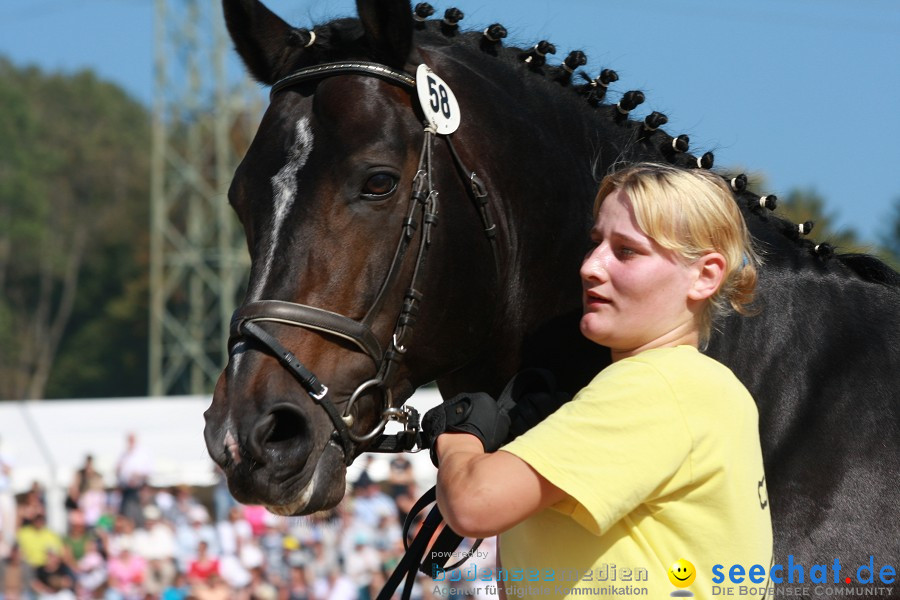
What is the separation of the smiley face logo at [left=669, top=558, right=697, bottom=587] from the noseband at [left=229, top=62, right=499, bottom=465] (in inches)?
30.3

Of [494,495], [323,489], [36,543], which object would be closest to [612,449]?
[494,495]

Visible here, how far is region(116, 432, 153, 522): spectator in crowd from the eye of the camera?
45.5 ft

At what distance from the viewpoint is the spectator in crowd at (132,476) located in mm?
13880

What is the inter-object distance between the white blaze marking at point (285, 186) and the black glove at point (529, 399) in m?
0.63

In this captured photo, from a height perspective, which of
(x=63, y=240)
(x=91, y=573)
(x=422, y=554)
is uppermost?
(x=422, y=554)

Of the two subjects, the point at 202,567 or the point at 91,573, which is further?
the point at 91,573

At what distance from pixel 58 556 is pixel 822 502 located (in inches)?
443

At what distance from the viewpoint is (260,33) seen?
3.17 metres

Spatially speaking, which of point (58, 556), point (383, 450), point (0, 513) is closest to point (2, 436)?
point (0, 513)

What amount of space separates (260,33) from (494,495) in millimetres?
1615

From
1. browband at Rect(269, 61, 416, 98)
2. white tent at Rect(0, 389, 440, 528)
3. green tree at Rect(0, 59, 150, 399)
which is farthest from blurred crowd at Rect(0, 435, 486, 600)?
green tree at Rect(0, 59, 150, 399)

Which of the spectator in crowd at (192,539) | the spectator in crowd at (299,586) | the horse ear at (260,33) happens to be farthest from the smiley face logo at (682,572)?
the spectator in crowd at (192,539)

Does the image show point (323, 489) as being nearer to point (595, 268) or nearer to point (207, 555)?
point (595, 268)

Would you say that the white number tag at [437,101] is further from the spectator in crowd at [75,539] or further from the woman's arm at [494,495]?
the spectator in crowd at [75,539]
